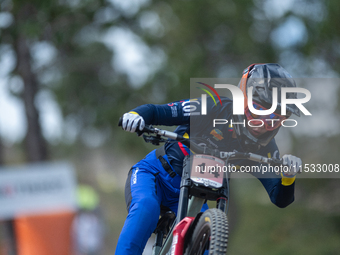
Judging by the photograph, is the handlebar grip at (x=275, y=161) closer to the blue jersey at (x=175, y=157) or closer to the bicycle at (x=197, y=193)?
the bicycle at (x=197, y=193)

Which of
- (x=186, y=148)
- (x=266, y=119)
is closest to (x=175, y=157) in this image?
(x=186, y=148)

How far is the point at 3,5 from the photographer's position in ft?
37.3

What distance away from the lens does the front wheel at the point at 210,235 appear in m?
2.84

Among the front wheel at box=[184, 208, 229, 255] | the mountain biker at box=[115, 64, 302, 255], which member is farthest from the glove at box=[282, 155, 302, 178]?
the front wheel at box=[184, 208, 229, 255]

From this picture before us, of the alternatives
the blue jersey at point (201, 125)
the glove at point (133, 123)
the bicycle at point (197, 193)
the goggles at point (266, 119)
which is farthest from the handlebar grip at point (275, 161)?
the glove at point (133, 123)

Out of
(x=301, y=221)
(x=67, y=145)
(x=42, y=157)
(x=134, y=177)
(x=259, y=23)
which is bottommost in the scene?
(x=301, y=221)

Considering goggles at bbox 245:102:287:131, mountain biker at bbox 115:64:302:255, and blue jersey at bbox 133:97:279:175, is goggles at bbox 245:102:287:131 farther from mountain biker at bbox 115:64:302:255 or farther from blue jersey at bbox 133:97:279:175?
blue jersey at bbox 133:97:279:175

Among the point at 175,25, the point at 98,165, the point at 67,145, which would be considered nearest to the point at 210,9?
the point at 175,25

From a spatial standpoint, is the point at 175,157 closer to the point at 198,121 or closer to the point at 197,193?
the point at 198,121

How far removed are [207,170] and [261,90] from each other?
86 centimetres

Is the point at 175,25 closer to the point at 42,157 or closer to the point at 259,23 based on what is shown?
the point at 259,23

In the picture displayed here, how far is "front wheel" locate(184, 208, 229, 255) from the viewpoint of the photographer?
2.84 m

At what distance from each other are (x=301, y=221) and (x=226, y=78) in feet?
19.5

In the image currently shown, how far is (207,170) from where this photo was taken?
330 centimetres
